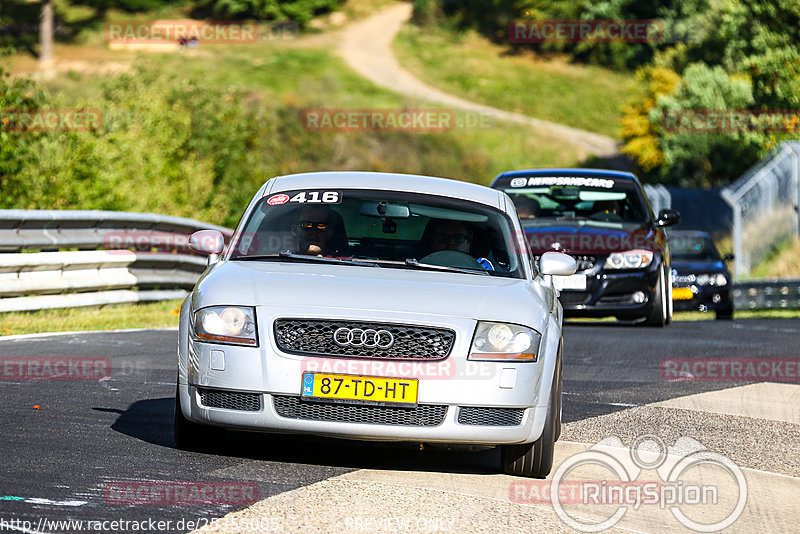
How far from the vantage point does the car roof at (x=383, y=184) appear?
8016 mm

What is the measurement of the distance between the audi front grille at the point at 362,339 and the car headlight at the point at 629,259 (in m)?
9.09

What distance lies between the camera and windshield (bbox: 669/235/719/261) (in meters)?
23.1

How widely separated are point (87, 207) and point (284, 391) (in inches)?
610

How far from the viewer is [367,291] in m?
6.65

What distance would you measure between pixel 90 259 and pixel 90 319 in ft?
2.61

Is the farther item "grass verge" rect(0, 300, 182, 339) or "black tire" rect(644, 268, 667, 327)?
"black tire" rect(644, 268, 667, 327)

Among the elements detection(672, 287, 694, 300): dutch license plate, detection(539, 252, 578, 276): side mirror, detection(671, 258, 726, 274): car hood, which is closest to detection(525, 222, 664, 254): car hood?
detection(672, 287, 694, 300): dutch license plate

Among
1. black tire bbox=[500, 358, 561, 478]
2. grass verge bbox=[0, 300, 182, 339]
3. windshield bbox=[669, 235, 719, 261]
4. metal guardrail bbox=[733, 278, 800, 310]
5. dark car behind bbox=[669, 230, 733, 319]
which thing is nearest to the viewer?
black tire bbox=[500, 358, 561, 478]

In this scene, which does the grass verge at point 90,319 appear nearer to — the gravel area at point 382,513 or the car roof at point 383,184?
the car roof at point 383,184

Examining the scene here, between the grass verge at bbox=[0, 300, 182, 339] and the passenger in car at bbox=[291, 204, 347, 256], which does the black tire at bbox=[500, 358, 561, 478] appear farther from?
the grass verge at bbox=[0, 300, 182, 339]

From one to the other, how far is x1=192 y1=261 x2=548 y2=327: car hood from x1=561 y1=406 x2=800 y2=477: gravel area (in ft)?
4.28

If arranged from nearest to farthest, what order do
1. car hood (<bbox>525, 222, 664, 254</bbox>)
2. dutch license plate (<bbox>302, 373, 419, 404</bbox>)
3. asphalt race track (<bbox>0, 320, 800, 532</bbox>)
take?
asphalt race track (<bbox>0, 320, 800, 532</bbox>)
dutch license plate (<bbox>302, 373, 419, 404</bbox>)
car hood (<bbox>525, 222, 664, 254</bbox>)

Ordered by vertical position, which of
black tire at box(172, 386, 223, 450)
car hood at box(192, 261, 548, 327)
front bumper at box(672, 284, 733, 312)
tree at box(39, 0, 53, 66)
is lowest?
tree at box(39, 0, 53, 66)

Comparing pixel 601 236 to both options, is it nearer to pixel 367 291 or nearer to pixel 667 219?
pixel 667 219
